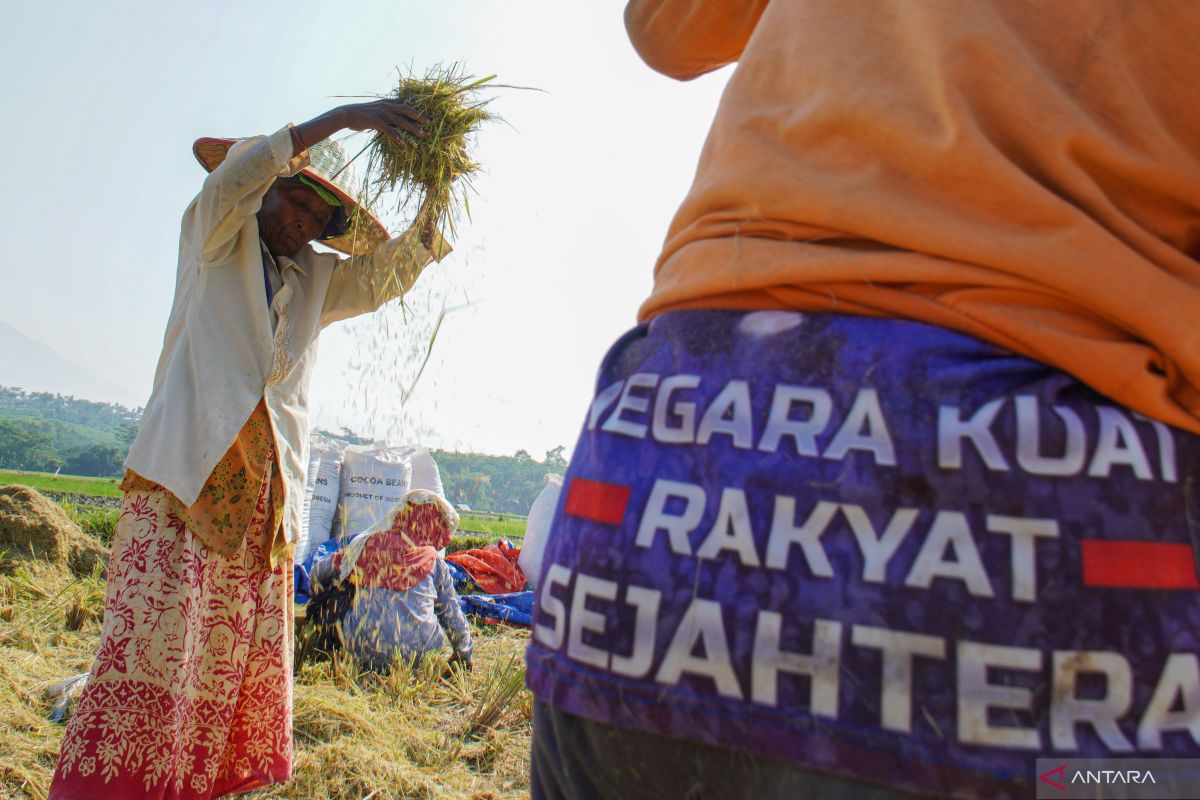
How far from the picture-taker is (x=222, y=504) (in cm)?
306

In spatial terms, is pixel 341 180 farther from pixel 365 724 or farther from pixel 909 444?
pixel 909 444

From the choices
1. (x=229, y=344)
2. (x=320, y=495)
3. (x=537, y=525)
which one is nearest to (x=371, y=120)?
(x=229, y=344)

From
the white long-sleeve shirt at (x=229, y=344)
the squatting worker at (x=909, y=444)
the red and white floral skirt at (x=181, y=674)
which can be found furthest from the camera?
the white long-sleeve shirt at (x=229, y=344)

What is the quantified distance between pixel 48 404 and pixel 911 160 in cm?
16595

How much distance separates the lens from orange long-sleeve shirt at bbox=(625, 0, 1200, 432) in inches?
30.2

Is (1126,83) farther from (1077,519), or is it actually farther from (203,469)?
(203,469)

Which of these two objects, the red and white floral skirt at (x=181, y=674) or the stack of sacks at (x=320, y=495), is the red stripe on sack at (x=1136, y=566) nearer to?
the red and white floral skirt at (x=181, y=674)

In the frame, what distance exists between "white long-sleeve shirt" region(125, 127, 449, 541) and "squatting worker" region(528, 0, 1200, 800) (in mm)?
2486

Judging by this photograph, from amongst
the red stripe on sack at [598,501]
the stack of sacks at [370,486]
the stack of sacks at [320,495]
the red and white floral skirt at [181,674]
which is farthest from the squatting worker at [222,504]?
the stack of sacks at [320,495]

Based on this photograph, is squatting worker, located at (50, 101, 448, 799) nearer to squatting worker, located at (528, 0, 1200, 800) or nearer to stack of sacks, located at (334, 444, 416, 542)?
squatting worker, located at (528, 0, 1200, 800)

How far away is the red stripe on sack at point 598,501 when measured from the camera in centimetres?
82

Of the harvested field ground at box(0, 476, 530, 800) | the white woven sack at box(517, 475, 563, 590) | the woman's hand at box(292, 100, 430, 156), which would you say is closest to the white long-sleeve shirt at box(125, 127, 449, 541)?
the woman's hand at box(292, 100, 430, 156)

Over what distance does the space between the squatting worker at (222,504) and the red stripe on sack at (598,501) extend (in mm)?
2479

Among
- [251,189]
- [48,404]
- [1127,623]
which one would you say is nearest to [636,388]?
[1127,623]
